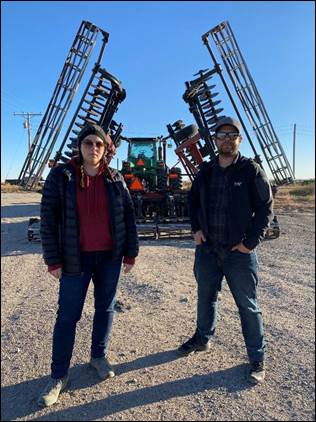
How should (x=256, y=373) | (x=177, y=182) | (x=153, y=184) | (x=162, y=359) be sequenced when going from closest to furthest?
(x=256, y=373), (x=162, y=359), (x=177, y=182), (x=153, y=184)

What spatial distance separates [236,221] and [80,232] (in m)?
1.14

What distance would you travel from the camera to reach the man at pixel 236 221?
281 cm

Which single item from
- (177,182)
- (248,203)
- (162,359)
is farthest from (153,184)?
(248,203)

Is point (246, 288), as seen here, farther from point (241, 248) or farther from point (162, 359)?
point (162, 359)

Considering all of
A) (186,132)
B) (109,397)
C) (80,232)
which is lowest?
(109,397)

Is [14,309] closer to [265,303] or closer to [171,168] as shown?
[265,303]

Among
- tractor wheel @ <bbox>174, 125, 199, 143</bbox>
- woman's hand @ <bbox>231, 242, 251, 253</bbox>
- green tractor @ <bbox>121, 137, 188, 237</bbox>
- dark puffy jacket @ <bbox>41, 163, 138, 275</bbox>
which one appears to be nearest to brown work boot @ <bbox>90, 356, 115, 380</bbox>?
dark puffy jacket @ <bbox>41, 163, 138, 275</bbox>

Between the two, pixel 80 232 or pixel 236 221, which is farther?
pixel 236 221

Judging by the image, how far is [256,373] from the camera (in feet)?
9.19

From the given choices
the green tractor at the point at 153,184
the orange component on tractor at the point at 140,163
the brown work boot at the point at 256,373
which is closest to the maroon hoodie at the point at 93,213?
the brown work boot at the point at 256,373

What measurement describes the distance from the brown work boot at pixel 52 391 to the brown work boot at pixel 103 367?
0.85ft

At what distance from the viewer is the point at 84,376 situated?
9.46 ft

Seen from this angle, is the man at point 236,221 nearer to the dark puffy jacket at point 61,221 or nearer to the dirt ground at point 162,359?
the dirt ground at point 162,359

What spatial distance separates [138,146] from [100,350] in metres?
8.91
